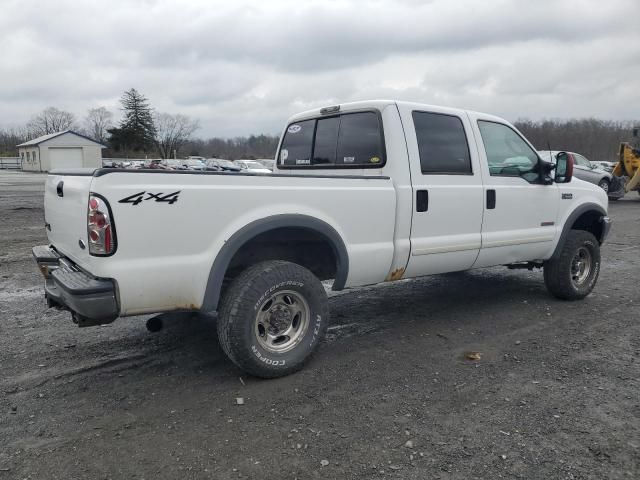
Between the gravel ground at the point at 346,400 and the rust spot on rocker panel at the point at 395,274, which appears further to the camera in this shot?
the rust spot on rocker panel at the point at 395,274

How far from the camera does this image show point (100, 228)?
314cm

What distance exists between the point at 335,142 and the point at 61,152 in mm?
60348

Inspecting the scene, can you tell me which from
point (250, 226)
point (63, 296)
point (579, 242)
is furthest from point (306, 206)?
point (579, 242)

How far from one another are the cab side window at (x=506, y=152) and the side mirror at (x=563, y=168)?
0.77 feet

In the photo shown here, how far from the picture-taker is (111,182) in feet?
10.2

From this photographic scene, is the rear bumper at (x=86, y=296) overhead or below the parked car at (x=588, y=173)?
below

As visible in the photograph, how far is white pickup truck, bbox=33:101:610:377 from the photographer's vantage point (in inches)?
127

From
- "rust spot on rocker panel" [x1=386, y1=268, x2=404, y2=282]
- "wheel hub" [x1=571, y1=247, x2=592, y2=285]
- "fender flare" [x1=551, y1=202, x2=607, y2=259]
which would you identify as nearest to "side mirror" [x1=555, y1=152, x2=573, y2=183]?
"fender flare" [x1=551, y1=202, x2=607, y2=259]

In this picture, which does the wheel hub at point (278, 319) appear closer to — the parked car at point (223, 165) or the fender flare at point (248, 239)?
the fender flare at point (248, 239)

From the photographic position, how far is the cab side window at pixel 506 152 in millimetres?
5207

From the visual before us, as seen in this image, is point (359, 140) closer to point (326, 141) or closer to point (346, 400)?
point (326, 141)

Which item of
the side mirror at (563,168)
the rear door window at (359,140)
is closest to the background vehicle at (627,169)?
the side mirror at (563,168)

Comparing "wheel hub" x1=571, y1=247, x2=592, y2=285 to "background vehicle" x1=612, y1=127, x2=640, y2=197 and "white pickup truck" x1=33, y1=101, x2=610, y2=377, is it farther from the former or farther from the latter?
"background vehicle" x1=612, y1=127, x2=640, y2=197

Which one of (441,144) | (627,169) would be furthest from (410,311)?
(627,169)
